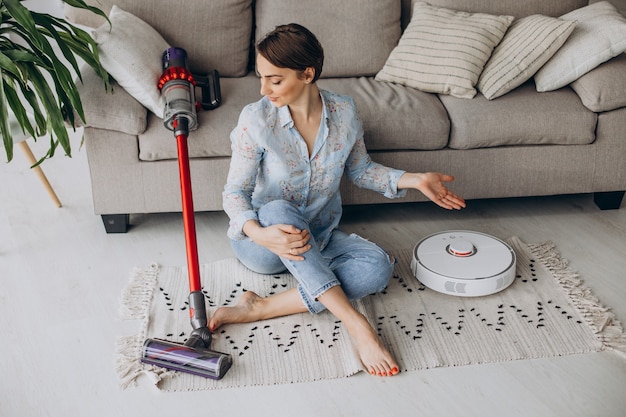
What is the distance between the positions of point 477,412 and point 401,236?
0.90m

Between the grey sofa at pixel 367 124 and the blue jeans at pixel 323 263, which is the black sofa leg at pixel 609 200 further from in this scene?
the blue jeans at pixel 323 263

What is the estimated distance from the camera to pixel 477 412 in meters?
1.79

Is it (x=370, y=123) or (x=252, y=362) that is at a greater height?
(x=370, y=123)

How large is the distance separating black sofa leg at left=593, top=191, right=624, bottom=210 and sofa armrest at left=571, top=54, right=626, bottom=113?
0.36 meters

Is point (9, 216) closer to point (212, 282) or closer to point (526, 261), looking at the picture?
point (212, 282)

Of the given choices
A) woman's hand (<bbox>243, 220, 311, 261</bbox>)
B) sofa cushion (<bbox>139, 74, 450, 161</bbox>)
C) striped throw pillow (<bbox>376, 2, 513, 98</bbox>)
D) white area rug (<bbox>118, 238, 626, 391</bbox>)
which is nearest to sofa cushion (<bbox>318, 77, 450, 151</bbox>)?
sofa cushion (<bbox>139, 74, 450, 161</bbox>)

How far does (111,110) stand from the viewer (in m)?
2.35

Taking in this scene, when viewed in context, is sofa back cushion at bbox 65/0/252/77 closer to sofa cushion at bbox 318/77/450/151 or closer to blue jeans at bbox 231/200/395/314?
sofa cushion at bbox 318/77/450/151

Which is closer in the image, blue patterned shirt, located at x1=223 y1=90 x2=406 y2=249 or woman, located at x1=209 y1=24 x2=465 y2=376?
woman, located at x1=209 y1=24 x2=465 y2=376

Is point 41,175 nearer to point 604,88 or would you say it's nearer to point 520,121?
point 520,121

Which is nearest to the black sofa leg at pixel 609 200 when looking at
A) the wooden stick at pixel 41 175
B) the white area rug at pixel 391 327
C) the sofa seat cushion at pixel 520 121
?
the sofa seat cushion at pixel 520 121

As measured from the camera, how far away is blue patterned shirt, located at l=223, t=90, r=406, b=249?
2.06 meters

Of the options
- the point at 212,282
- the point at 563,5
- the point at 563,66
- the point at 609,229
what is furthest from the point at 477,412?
the point at 563,5

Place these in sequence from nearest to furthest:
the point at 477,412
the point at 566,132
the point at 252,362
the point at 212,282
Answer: the point at 477,412 < the point at 252,362 < the point at 212,282 < the point at 566,132
